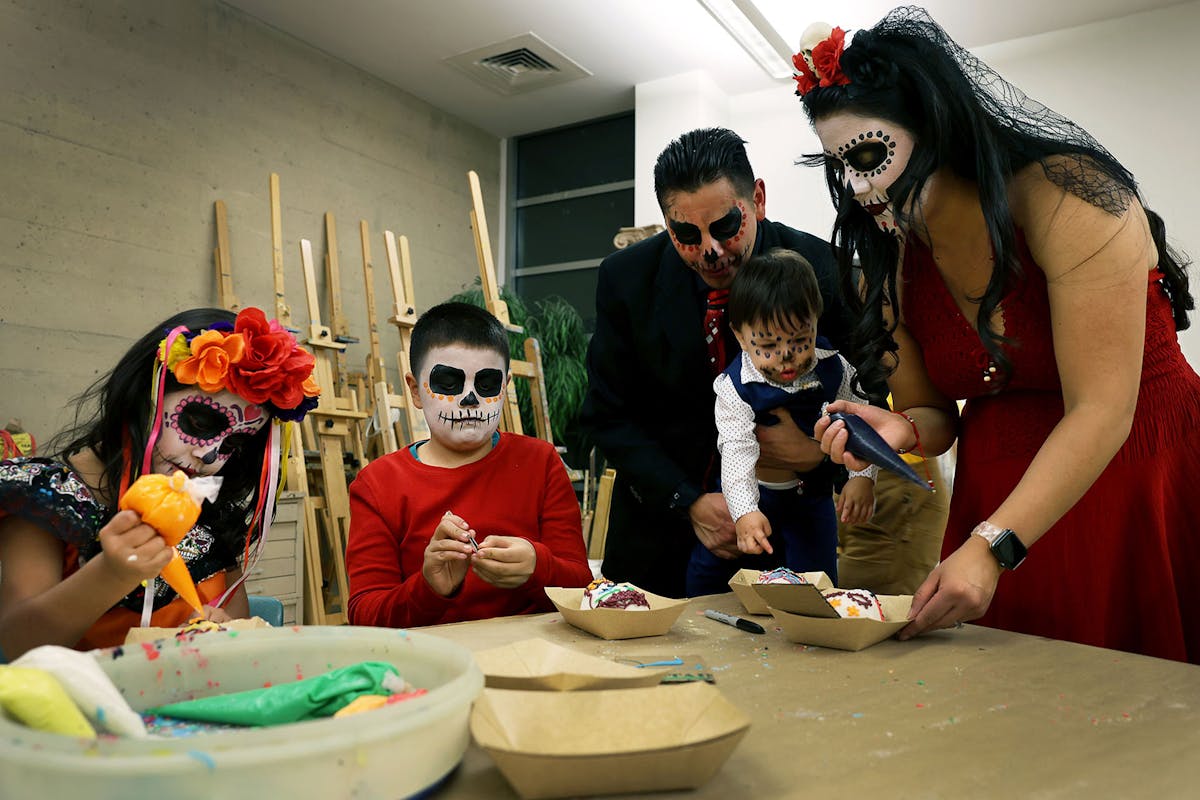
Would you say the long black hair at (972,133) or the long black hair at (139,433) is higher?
the long black hair at (972,133)

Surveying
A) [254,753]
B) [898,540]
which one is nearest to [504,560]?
[254,753]

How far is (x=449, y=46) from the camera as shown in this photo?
5.56 m

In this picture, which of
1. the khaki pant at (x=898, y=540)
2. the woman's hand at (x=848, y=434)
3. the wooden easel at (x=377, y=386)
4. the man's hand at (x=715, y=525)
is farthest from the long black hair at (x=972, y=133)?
the wooden easel at (x=377, y=386)

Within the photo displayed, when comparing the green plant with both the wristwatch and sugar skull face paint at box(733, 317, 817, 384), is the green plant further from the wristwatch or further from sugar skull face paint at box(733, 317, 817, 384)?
the wristwatch

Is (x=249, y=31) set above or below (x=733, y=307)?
above

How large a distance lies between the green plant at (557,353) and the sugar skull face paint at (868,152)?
4.31 meters

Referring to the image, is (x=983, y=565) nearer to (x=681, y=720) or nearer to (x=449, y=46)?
(x=681, y=720)

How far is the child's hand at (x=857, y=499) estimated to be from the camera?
64.9 inches

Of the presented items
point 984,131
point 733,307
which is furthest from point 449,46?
point 984,131

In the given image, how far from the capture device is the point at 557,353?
5.99 meters

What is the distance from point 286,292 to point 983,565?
5082 millimetres

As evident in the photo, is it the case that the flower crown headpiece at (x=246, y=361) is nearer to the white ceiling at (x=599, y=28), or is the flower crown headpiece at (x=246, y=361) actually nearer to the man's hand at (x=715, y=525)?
the man's hand at (x=715, y=525)

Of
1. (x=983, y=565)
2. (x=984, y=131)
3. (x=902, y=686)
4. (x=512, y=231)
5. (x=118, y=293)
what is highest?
(x=512, y=231)

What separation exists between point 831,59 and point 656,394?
3.15 feet
